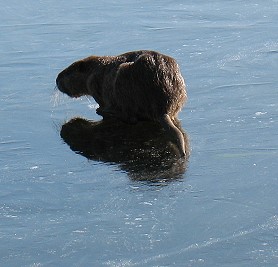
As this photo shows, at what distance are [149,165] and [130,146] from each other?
47cm

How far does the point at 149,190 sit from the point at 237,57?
3.15 m

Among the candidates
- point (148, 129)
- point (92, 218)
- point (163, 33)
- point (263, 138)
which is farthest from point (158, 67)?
point (163, 33)

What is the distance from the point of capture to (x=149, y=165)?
20.0 feet

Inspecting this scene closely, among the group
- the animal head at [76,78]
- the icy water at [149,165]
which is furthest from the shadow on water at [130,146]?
the animal head at [76,78]

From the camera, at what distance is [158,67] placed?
6859 millimetres

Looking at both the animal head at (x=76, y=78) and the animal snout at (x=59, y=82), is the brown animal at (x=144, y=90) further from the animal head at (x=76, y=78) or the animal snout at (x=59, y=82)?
the animal snout at (x=59, y=82)

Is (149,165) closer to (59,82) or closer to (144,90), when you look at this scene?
(144,90)

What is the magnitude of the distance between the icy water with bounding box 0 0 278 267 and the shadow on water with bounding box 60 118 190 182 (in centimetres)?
3

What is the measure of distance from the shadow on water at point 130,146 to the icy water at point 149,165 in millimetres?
27

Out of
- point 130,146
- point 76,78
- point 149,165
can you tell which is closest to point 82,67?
point 76,78

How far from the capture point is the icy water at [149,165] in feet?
16.0

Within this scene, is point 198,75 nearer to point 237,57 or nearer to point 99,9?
point 237,57

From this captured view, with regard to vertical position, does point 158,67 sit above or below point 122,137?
above

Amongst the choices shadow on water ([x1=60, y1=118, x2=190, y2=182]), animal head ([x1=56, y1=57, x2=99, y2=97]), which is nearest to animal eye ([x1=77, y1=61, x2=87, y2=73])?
animal head ([x1=56, y1=57, x2=99, y2=97])
